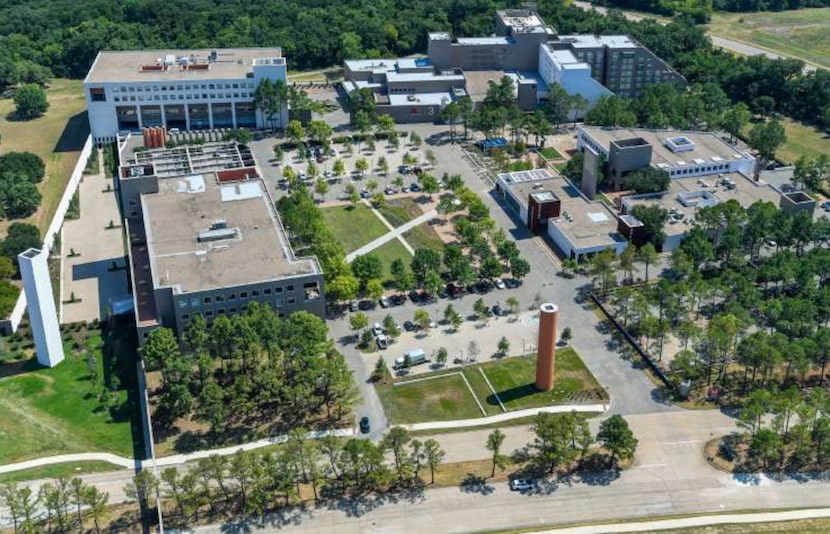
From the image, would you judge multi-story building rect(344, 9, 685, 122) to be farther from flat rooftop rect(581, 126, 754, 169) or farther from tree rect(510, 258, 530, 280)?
tree rect(510, 258, 530, 280)

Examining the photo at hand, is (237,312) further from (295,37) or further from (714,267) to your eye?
(295,37)

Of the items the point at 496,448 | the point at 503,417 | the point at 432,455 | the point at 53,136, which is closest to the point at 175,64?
the point at 53,136

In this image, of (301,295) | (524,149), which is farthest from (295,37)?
(301,295)

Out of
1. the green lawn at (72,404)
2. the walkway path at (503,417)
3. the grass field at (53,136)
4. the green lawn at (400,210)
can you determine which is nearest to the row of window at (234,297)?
the green lawn at (72,404)

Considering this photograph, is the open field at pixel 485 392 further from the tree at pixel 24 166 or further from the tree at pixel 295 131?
the tree at pixel 24 166

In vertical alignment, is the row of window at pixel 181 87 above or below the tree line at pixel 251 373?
above
